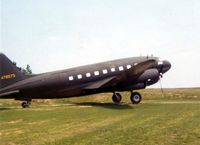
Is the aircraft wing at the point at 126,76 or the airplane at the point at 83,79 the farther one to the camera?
the aircraft wing at the point at 126,76

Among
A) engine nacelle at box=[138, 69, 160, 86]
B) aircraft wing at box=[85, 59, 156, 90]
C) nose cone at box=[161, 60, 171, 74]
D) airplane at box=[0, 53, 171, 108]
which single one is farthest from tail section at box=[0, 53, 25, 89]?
nose cone at box=[161, 60, 171, 74]

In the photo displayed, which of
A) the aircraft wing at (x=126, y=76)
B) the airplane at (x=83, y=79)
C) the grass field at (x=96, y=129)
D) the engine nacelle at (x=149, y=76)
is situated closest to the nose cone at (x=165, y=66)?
the airplane at (x=83, y=79)

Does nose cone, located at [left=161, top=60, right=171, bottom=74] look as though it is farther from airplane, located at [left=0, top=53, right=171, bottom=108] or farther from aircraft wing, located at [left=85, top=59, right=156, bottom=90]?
aircraft wing, located at [left=85, top=59, right=156, bottom=90]

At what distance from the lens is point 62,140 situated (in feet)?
56.8

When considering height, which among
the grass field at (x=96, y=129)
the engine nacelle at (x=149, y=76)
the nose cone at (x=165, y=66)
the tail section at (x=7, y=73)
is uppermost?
the tail section at (x=7, y=73)

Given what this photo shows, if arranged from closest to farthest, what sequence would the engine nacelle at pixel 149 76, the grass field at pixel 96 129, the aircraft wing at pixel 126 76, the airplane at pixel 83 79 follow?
the grass field at pixel 96 129 < the airplane at pixel 83 79 < the aircraft wing at pixel 126 76 < the engine nacelle at pixel 149 76

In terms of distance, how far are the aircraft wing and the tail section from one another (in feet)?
26.1

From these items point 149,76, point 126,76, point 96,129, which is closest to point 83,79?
point 126,76

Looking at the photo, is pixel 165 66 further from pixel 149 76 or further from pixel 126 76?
pixel 126 76

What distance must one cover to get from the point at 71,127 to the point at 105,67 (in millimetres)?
19141

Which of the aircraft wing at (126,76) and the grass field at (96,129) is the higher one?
the aircraft wing at (126,76)

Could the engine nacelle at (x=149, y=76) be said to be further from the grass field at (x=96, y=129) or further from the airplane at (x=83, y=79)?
the grass field at (x=96, y=129)

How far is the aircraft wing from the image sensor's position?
38.3 meters

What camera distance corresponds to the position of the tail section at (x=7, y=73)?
36.1m
